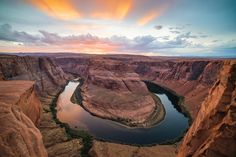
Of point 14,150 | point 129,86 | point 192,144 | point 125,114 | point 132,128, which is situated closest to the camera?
point 192,144

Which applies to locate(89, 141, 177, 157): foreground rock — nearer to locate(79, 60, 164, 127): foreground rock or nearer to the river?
the river

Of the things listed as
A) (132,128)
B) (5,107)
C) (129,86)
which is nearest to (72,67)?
(129,86)

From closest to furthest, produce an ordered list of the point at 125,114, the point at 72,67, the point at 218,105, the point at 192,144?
the point at 218,105, the point at 192,144, the point at 125,114, the point at 72,67

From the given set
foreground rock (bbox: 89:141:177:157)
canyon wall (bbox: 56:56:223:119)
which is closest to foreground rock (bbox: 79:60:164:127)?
canyon wall (bbox: 56:56:223:119)

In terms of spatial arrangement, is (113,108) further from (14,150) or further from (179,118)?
(14,150)

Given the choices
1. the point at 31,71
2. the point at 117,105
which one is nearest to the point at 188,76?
the point at 117,105

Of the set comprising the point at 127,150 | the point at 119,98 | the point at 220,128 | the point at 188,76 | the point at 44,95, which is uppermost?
the point at 220,128

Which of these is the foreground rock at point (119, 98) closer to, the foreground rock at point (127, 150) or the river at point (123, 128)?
the river at point (123, 128)

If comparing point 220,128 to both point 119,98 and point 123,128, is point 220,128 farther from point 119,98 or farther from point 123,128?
point 119,98
